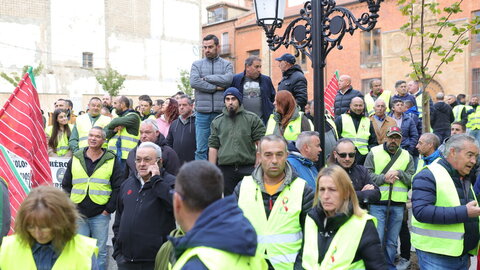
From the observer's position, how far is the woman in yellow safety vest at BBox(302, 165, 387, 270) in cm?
359

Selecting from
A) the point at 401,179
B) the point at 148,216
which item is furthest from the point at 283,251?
the point at 401,179

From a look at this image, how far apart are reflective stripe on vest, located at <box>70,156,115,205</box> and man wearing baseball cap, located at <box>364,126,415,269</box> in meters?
3.56

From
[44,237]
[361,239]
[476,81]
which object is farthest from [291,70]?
[476,81]

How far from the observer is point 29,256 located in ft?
10.8

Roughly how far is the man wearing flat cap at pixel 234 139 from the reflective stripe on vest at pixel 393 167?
1677 millimetres

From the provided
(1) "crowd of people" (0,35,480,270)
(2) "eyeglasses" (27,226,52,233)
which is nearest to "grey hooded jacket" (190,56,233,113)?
(1) "crowd of people" (0,35,480,270)

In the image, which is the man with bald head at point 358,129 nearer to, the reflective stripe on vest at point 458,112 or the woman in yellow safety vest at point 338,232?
the woman in yellow safety vest at point 338,232

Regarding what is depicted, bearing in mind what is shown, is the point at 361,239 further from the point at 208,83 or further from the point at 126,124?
the point at 126,124

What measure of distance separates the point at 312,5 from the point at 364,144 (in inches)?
144

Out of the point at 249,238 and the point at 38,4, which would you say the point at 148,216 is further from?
the point at 38,4

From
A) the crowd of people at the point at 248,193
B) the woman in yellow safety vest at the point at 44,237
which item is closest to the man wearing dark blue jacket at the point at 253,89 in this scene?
the crowd of people at the point at 248,193

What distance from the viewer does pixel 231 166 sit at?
6.80 meters

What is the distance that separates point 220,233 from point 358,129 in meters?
6.74

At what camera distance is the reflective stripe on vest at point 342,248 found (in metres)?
3.59
